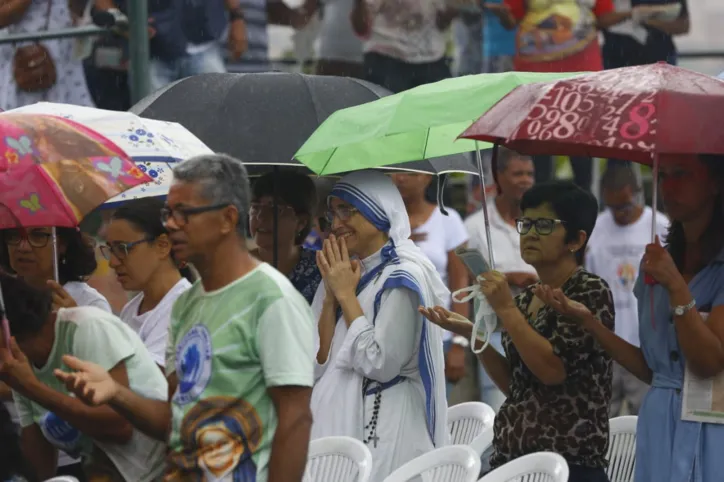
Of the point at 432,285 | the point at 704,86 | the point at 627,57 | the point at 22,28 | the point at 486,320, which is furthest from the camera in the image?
the point at 627,57

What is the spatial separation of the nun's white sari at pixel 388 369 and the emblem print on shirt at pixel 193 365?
177cm

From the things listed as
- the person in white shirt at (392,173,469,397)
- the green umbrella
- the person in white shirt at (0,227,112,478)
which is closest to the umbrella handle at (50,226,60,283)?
the person in white shirt at (0,227,112,478)

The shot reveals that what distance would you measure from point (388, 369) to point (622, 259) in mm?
4349

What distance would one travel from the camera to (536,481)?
5.25 m

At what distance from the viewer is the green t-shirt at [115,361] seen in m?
4.95

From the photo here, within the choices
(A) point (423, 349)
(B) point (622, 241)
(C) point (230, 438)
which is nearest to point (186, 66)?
(B) point (622, 241)

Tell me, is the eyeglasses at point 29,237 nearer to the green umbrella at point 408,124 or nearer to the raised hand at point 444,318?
the green umbrella at point 408,124

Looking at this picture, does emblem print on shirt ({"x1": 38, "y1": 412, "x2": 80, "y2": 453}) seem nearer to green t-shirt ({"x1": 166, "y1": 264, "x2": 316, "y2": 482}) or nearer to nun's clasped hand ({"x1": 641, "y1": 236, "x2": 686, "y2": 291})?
green t-shirt ({"x1": 166, "y1": 264, "x2": 316, "y2": 482})

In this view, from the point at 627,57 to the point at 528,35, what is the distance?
0.76 meters

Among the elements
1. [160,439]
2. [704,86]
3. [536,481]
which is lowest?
[536,481]

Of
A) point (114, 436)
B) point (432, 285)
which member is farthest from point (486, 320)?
point (114, 436)

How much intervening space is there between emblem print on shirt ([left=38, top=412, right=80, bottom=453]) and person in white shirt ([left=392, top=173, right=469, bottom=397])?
4.26m

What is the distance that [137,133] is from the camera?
6.12 meters

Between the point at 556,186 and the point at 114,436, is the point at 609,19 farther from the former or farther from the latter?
the point at 114,436
